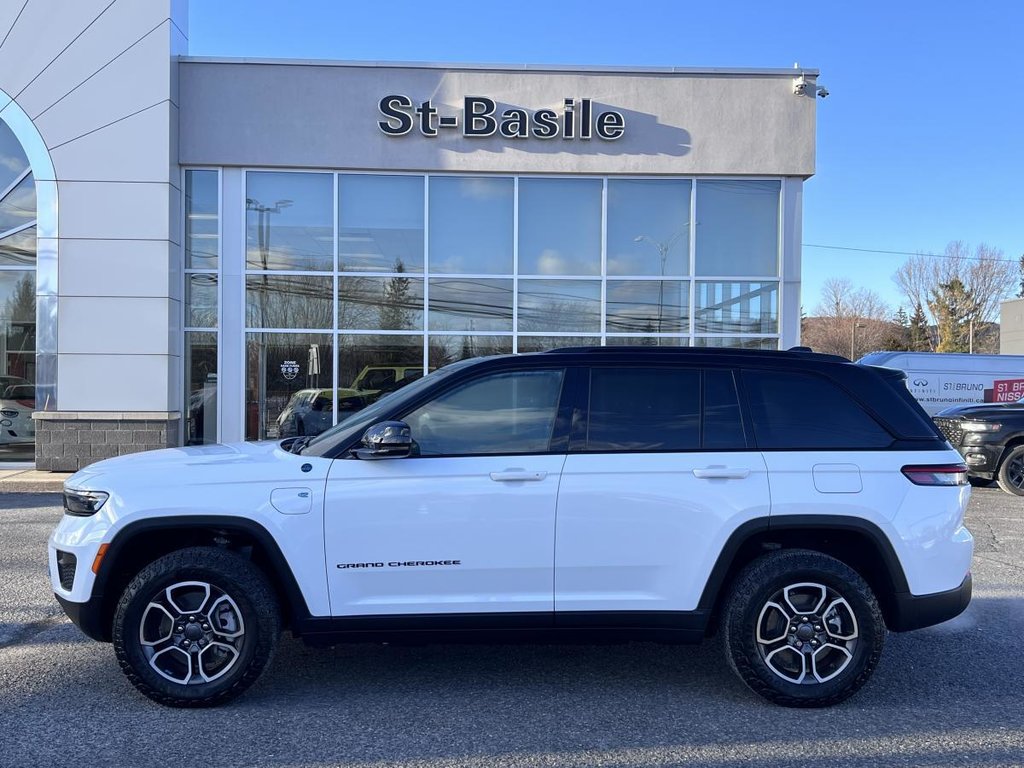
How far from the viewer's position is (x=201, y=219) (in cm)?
1423

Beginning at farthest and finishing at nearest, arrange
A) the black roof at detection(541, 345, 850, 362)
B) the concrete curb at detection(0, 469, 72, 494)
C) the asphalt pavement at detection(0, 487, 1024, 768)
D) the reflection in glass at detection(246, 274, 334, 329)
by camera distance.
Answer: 1. the reflection in glass at detection(246, 274, 334, 329)
2. the concrete curb at detection(0, 469, 72, 494)
3. the black roof at detection(541, 345, 850, 362)
4. the asphalt pavement at detection(0, 487, 1024, 768)

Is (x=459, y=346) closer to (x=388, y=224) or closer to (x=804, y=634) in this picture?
(x=388, y=224)

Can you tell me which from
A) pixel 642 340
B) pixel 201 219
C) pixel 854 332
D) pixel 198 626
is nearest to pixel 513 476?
pixel 198 626

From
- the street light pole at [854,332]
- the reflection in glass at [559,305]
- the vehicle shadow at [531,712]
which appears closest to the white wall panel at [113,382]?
the reflection in glass at [559,305]

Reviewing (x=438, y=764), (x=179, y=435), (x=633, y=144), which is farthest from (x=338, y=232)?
(x=438, y=764)

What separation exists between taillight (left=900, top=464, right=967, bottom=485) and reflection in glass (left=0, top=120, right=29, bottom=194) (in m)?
13.9

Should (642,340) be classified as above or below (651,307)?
below

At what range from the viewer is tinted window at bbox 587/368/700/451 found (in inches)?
168

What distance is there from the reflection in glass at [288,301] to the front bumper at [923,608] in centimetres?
1144

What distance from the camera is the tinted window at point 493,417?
424cm

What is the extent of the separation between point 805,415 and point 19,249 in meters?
13.5

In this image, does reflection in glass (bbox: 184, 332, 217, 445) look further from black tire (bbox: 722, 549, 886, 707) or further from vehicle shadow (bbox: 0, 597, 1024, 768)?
black tire (bbox: 722, 549, 886, 707)

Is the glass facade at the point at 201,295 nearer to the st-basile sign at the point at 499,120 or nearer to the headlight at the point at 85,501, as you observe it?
the st-basile sign at the point at 499,120

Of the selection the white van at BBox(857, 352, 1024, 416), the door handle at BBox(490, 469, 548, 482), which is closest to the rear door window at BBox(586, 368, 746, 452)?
the door handle at BBox(490, 469, 548, 482)
